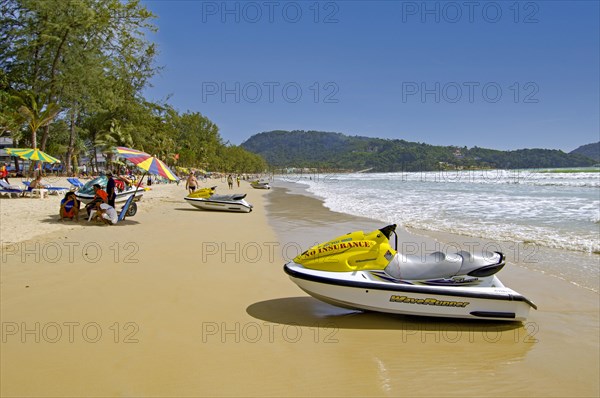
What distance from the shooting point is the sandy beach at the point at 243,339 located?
3.87m

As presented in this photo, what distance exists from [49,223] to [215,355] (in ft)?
35.3

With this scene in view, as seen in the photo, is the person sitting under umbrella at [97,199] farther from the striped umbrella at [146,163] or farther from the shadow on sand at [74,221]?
the striped umbrella at [146,163]

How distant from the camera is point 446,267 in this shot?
5.39 m

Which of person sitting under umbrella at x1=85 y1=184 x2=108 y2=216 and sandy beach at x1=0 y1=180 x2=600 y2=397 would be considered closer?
sandy beach at x1=0 y1=180 x2=600 y2=397

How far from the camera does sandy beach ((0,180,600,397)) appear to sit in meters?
3.87

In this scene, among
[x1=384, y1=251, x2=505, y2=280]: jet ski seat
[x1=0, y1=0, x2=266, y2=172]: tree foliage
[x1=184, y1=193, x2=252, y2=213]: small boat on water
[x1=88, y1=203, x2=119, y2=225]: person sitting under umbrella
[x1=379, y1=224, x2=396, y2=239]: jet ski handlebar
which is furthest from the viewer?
[x1=0, y1=0, x2=266, y2=172]: tree foliage

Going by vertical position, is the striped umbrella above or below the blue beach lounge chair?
above

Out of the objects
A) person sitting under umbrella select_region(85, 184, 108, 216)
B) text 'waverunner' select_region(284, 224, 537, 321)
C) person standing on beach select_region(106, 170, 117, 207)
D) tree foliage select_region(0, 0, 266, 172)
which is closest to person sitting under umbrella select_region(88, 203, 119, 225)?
person sitting under umbrella select_region(85, 184, 108, 216)

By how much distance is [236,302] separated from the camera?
20.3ft

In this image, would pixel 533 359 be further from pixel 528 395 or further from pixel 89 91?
pixel 89 91

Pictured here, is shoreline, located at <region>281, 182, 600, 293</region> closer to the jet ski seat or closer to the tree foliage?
the jet ski seat

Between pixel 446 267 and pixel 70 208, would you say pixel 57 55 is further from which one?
pixel 446 267

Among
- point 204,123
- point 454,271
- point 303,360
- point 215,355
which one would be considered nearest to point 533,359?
point 454,271

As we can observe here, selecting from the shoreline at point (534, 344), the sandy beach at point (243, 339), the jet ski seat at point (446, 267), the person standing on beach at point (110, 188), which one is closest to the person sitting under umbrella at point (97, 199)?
the person standing on beach at point (110, 188)
